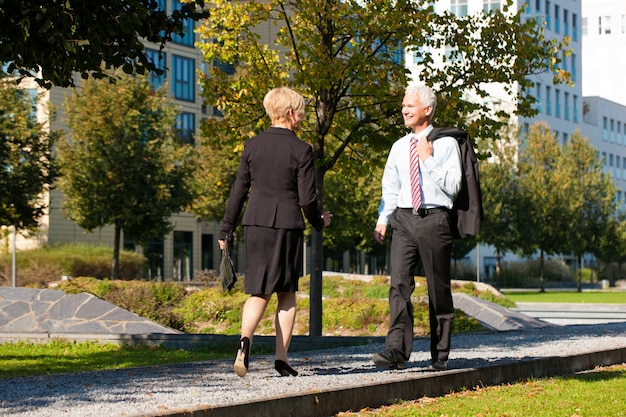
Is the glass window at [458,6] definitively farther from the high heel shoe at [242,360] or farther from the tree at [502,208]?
the high heel shoe at [242,360]

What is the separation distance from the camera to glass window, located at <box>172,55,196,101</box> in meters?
61.5

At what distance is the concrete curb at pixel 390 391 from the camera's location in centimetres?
616

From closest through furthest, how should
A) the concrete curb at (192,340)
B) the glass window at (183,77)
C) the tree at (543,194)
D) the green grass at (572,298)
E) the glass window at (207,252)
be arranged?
the concrete curb at (192,340)
the green grass at (572,298)
the glass window at (183,77)
the tree at (543,194)
the glass window at (207,252)

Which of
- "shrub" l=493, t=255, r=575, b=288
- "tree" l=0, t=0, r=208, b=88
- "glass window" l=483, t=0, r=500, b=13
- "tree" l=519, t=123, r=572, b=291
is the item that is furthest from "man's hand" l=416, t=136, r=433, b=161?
"glass window" l=483, t=0, r=500, b=13

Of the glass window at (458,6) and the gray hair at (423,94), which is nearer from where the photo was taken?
the gray hair at (423,94)

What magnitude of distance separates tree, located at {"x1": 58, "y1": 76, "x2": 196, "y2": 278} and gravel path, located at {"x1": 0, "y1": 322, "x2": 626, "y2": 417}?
31162 mm

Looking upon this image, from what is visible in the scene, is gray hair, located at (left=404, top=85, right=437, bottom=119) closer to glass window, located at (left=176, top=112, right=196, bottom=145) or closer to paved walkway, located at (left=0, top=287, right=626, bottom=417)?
paved walkway, located at (left=0, top=287, right=626, bottom=417)

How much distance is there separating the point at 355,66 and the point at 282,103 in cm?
696

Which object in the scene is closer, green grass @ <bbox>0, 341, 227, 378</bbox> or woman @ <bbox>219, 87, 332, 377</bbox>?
woman @ <bbox>219, 87, 332, 377</bbox>

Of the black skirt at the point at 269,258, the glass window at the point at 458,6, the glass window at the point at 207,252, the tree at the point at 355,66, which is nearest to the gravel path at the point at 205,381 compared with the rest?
the black skirt at the point at 269,258

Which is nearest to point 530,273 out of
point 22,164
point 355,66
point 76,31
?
point 22,164

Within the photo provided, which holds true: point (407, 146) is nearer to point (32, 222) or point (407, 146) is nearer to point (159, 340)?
point (159, 340)

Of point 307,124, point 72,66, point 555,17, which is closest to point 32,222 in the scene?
point 307,124

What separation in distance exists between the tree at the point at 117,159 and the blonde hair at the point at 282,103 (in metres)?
34.0
